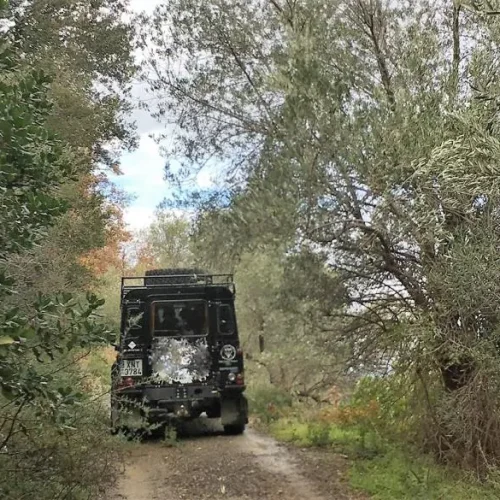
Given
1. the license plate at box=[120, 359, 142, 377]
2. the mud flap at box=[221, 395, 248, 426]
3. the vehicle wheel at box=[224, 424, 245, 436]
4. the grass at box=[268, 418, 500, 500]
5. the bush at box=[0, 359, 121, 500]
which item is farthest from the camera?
the vehicle wheel at box=[224, 424, 245, 436]

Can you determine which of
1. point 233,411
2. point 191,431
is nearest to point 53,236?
point 233,411

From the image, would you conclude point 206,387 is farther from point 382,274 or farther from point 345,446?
point 382,274

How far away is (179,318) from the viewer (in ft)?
43.1

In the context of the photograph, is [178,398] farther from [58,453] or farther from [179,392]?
[58,453]

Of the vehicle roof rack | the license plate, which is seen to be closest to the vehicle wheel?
the license plate

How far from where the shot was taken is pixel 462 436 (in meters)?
8.13

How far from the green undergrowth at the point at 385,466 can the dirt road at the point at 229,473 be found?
0.32 m

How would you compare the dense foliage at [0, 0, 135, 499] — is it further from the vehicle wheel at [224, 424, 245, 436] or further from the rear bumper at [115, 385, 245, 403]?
the vehicle wheel at [224, 424, 245, 436]

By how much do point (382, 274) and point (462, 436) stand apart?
2.38 metres

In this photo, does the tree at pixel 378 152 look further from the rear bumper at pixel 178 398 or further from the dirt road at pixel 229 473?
the rear bumper at pixel 178 398

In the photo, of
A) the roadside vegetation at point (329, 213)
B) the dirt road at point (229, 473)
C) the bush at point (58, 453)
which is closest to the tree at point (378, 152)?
the roadside vegetation at point (329, 213)

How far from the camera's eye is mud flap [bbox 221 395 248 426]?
13.2 meters

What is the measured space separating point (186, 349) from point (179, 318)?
625 millimetres

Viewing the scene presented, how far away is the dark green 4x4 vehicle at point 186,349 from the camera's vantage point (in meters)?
12.7
